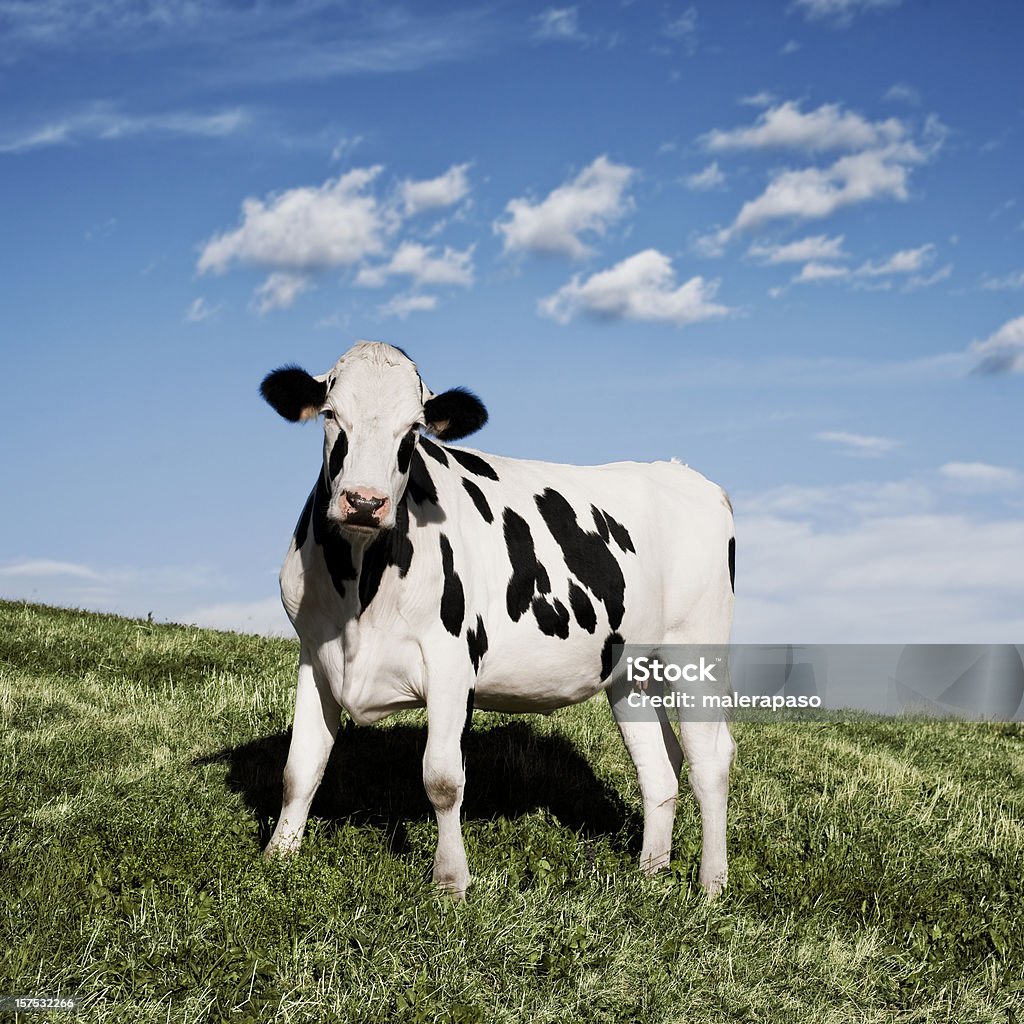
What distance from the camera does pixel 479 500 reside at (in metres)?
7.29

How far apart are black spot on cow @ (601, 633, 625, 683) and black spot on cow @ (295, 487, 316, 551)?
226cm

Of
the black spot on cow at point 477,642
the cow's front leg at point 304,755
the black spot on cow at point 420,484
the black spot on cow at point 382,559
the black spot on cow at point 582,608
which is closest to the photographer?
the black spot on cow at point 382,559

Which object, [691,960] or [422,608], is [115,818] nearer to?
[422,608]

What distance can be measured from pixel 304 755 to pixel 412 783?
195cm

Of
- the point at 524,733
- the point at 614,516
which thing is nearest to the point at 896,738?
the point at 524,733

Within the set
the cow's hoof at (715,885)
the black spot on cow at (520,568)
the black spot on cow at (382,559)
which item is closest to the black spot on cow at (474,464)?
the black spot on cow at (520,568)

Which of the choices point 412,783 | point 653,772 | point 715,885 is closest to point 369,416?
point 412,783

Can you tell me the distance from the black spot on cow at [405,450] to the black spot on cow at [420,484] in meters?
0.30

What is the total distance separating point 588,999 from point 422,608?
2322 mm

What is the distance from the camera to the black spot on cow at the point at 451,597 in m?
6.55

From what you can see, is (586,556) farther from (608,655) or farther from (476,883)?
(476,883)

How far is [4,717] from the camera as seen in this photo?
10398mm

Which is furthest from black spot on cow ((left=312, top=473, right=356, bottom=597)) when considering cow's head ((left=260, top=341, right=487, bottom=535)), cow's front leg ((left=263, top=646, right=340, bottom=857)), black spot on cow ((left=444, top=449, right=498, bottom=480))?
black spot on cow ((left=444, top=449, right=498, bottom=480))

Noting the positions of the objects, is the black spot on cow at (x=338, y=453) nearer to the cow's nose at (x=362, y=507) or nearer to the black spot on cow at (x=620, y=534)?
the cow's nose at (x=362, y=507)
